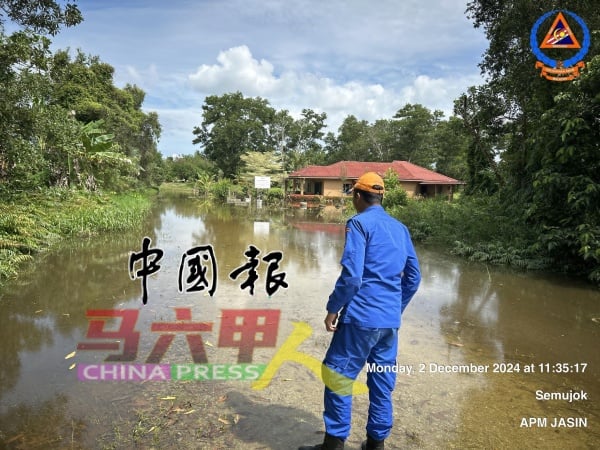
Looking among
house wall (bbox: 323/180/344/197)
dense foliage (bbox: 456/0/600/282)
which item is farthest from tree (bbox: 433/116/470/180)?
dense foliage (bbox: 456/0/600/282)

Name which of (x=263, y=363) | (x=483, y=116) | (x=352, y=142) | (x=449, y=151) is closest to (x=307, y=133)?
(x=352, y=142)

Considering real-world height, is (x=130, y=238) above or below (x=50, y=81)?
below

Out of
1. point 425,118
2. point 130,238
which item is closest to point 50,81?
point 130,238

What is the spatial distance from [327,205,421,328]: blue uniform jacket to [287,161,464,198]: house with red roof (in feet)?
89.2

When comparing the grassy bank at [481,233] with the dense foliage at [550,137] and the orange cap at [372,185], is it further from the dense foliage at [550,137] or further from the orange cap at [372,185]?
the orange cap at [372,185]

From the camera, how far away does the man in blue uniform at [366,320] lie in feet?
8.46

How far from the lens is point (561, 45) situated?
10.5m

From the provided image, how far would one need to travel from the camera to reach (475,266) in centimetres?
1020

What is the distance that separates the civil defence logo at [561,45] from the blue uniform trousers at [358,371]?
10.3 meters

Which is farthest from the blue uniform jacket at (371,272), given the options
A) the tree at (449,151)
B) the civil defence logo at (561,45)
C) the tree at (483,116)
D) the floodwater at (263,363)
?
the tree at (449,151)

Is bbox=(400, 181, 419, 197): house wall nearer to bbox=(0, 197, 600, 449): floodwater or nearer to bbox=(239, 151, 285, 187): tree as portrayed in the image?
bbox=(239, 151, 285, 187): tree

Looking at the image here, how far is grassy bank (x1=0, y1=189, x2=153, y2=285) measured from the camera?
8.30 m

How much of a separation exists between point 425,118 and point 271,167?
1569cm

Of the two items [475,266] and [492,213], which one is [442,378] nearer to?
[475,266]
